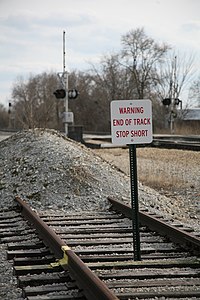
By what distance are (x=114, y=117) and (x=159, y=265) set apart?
4.96 ft

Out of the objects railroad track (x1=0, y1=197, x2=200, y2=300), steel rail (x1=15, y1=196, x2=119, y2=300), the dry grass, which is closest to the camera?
steel rail (x1=15, y1=196, x2=119, y2=300)

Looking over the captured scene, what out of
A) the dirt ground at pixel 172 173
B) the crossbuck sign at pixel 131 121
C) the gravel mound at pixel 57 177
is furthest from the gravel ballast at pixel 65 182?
the crossbuck sign at pixel 131 121

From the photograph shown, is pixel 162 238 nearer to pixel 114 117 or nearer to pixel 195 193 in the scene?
pixel 114 117

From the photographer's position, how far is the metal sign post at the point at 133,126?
18.9 feet

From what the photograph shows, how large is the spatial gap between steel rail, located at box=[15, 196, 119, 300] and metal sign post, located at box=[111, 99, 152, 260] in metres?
0.76

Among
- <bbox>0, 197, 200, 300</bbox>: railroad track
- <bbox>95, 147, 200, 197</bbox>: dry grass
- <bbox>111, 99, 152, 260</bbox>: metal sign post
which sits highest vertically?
<bbox>111, 99, 152, 260</bbox>: metal sign post

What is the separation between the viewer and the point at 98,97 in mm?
78312

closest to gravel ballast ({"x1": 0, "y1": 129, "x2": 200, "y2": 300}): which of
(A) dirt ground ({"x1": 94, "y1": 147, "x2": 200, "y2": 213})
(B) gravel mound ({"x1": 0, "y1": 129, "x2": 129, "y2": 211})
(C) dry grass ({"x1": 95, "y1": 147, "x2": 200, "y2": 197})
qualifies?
(B) gravel mound ({"x1": 0, "y1": 129, "x2": 129, "y2": 211})

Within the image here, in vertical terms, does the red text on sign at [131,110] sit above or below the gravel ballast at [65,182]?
above

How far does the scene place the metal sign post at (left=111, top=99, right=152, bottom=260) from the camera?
5762 mm

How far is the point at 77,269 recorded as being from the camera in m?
5.01

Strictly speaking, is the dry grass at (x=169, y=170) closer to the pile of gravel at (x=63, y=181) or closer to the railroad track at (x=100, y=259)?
the pile of gravel at (x=63, y=181)

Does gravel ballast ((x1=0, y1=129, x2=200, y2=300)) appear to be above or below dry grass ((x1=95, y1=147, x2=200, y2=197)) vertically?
above

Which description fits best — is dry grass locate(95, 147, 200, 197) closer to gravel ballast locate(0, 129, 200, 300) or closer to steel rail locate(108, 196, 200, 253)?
gravel ballast locate(0, 129, 200, 300)
